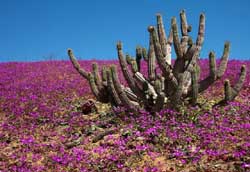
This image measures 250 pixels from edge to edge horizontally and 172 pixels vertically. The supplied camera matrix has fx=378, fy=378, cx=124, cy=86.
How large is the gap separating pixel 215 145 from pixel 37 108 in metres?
7.56

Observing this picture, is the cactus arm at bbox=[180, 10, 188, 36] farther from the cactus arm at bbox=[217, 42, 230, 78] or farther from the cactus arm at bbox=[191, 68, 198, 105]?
the cactus arm at bbox=[191, 68, 198, 105]

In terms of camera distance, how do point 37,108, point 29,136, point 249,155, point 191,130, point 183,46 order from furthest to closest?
point 37,108
point 183,46
point 29,136
point 191,130
point 249,155

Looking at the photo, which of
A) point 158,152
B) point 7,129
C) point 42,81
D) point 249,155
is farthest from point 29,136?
point 42,81

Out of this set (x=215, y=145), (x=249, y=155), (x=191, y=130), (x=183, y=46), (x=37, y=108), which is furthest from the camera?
(x=37, y=108)

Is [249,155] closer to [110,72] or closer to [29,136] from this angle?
[110,72]

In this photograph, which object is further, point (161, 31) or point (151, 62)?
point (151, 62)

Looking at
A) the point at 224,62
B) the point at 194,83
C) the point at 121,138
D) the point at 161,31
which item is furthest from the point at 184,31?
the point at 121,138

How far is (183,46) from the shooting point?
11.5m

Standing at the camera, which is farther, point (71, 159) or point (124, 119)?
point (124, 119)

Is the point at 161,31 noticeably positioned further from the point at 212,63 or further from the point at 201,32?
the point at 212,63

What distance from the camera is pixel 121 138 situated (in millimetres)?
9430

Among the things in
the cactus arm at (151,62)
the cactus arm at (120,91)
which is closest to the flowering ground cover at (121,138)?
the cactus arm at (120,91)

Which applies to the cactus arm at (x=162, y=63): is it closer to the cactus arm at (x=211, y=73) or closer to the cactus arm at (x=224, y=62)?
the cactus arm at (x=211, y=73)

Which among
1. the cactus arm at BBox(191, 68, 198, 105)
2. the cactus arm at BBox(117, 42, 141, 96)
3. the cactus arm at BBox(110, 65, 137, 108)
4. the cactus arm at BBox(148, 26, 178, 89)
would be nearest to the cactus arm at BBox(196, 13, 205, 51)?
the cactus arm at BBox(191, 68, 198, 105)
